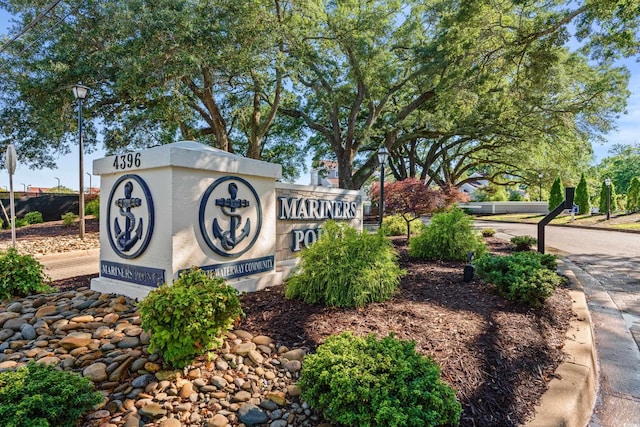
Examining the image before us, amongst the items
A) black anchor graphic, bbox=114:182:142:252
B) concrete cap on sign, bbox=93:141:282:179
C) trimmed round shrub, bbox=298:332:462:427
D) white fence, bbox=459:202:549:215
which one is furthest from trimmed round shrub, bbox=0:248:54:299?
white fence, bbox=459:202:549:215

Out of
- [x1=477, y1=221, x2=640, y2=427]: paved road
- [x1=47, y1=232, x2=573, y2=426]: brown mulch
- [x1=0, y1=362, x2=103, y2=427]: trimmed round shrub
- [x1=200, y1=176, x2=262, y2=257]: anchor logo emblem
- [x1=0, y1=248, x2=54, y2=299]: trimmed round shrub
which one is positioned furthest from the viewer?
[x1=200, y1=176, x2=262, y2=257]: anchor logo emblem

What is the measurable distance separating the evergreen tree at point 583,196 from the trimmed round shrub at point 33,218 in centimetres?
3129

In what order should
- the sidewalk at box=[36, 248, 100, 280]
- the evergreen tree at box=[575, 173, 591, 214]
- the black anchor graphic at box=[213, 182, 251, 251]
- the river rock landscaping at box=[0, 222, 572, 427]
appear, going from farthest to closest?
the evergreen tree at box=[575, 173, 591, 214]
the sidewalk at box=[36, 248, 100, 280]
the black anchor graphic at box=[213, 182, 251, 251]
the river rock landscaping at box=[0, 222, 572, 427]

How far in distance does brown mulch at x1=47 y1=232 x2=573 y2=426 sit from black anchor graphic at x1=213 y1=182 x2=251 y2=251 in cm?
69

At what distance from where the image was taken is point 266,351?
9.00ft

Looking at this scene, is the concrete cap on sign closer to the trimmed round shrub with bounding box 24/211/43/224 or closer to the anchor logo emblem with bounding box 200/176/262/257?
the anchor logo emblem with bounding box 200/176/262/257

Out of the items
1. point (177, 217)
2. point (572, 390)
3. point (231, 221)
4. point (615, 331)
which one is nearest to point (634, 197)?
point (615, 331)

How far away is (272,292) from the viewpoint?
14.3ft

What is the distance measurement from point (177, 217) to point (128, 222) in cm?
75

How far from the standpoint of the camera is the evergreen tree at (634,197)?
21.9 m

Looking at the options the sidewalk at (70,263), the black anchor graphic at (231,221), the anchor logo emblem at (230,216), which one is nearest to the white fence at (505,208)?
the sidewalk at (70,263)

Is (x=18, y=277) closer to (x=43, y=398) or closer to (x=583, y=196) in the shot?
(x=43, y=398)

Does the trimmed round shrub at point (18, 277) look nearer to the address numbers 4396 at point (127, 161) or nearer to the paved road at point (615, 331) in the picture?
the address numbers 4396 at point (127, 161)

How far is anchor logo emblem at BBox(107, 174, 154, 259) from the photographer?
12.6ft
